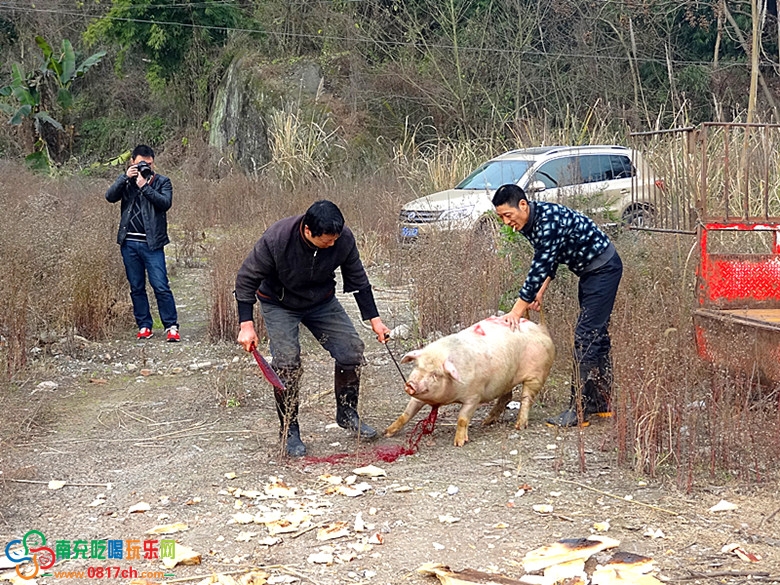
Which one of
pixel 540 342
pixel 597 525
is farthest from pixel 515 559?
pixel 540 342

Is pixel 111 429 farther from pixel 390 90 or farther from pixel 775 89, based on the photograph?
pixel 775 89

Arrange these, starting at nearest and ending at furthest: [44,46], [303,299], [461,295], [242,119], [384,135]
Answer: [303,299], [461,295], [44,46], [384,135], [242,119]

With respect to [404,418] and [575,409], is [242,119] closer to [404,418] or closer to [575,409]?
[404,418]

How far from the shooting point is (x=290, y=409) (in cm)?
557

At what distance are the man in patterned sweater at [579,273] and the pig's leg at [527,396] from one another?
19cm

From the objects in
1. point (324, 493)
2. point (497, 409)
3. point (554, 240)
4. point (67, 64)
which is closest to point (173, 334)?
point (497, 409)

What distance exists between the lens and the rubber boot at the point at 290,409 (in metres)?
5.61

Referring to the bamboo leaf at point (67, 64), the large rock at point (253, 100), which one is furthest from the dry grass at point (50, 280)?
the large rock at point (253, 100)

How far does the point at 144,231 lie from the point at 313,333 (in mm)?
3650

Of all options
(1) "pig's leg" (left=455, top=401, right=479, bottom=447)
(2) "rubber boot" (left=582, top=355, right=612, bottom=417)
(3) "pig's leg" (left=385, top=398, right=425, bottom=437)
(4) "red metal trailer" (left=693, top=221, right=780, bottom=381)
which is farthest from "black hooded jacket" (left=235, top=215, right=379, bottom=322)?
(4) "red metal trailer" (left=693, top=221, right=780, bottom=381)

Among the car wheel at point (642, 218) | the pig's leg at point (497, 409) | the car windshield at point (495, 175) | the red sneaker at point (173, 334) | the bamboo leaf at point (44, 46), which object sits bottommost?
the pig's leg at point (497, 409)

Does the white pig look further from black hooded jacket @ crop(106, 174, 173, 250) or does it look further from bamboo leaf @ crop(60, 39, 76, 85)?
bamboo leaf @ crop(60, 39, 76, 85)

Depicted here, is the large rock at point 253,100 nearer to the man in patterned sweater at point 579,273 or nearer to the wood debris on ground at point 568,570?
the man in patterned sweater at point 579,273

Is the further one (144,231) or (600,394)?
(144,231)
